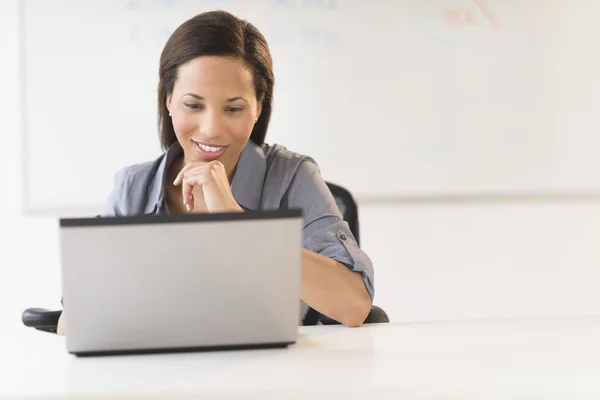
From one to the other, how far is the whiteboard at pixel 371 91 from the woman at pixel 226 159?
0.97 metres

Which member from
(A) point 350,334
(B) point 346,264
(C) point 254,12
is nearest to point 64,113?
(C) point 254,12

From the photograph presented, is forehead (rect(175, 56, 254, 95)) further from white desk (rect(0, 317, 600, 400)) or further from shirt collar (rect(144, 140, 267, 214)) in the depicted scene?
white desk (rect(0, 317, 600, 400))

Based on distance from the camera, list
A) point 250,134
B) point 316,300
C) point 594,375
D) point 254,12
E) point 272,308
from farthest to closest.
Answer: point 254,12, point 250,134, point 316,300, point 272,308, point 594,375

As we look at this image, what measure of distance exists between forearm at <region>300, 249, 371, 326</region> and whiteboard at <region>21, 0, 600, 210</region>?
1.27 metres

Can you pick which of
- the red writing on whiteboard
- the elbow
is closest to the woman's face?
the elbow

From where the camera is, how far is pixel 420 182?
2.62 meters

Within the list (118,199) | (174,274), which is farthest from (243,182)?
(174,274)

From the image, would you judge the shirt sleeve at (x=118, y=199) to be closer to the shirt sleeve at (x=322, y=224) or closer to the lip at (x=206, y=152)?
the lip at (x=206, y=152)

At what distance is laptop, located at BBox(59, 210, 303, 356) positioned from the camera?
2.87ft

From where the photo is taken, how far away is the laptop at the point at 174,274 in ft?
2.87

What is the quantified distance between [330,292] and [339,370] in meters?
0.50

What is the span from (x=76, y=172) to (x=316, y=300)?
4.95 feet

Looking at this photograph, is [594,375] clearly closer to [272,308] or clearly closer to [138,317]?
[272,308]

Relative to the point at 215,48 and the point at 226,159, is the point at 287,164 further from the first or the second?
the point at 215,48
